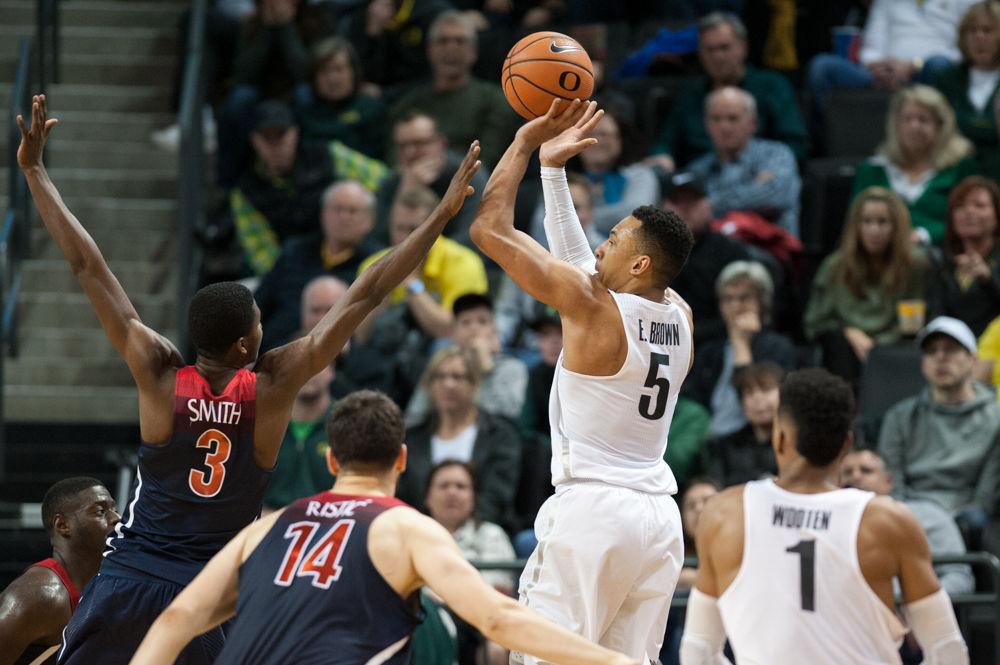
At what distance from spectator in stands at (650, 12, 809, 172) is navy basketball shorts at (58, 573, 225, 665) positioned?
736 cm

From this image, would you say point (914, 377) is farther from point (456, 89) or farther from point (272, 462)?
point (272, 462)

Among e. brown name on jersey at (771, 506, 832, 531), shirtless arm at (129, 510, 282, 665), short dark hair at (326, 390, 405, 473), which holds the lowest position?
shirtless arm at (129, 510, 282, 665)

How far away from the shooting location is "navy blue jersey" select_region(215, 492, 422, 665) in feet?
16.2

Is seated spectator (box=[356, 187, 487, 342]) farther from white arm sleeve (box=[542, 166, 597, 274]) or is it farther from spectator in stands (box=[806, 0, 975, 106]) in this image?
white arm sleeve (box=[542, 166, 597, 274])

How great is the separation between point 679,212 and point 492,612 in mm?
7052

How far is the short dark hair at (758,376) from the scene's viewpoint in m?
9.99

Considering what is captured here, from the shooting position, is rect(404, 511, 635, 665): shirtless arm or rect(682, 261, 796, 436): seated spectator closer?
rect(404, 511, 635, 665): shirtless arm

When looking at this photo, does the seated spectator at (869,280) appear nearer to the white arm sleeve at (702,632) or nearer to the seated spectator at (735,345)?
the seated spectator at (735,345)

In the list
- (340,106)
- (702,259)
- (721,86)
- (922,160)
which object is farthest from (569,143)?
(340,106)

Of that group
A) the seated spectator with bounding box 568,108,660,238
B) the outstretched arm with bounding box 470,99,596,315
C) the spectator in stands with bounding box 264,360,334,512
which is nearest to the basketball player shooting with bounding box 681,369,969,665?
the outstretched arm with bounding box 470,99,596,315

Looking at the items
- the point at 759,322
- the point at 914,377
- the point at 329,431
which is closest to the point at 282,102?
the point at 759,322

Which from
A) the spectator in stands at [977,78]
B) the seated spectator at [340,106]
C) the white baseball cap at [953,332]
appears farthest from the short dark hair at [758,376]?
the seated spectator at [340,106]

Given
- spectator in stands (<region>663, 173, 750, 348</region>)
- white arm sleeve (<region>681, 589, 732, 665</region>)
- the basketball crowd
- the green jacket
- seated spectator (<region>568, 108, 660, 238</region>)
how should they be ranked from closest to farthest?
white arm sleeve (<region>681, 589, 732, 665</region>) < the basketball crowd < spectator in stands (<region>663, 173, 750, 348</region>) < the green jacket < seated spectator (<region>568, 108, 660, 238</region>)

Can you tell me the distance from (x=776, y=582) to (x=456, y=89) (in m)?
8.04
